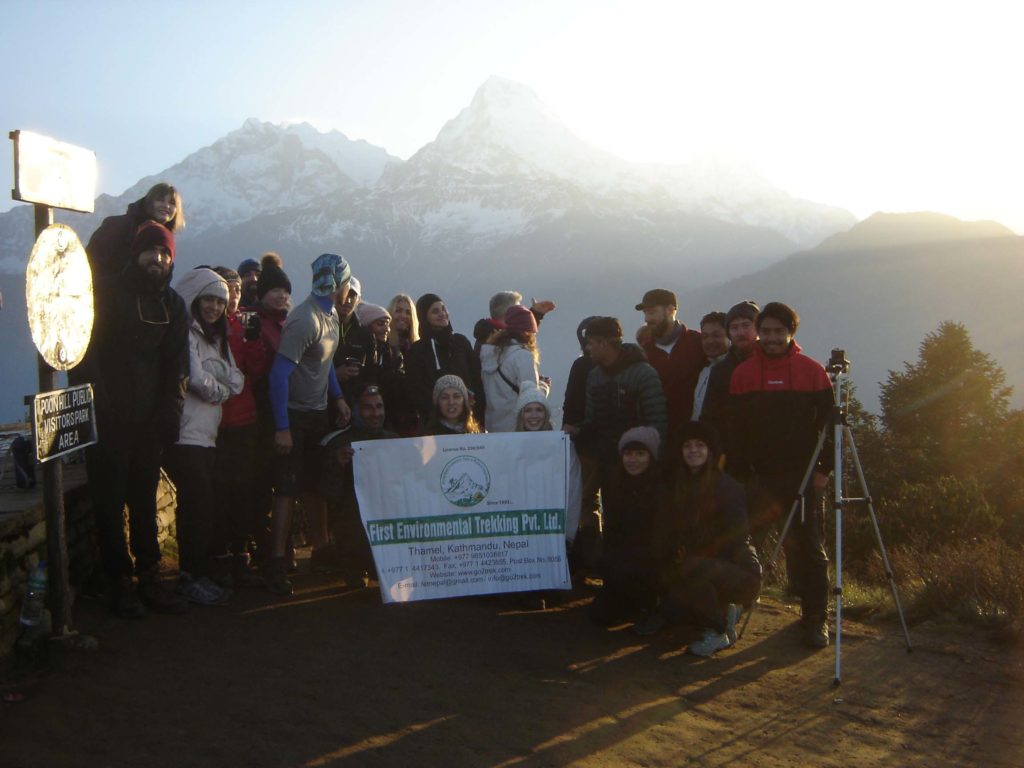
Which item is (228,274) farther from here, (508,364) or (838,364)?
(838,364)

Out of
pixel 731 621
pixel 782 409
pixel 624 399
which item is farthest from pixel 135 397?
pixel 782 409

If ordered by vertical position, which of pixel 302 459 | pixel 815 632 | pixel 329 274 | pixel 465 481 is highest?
pixel 329 274

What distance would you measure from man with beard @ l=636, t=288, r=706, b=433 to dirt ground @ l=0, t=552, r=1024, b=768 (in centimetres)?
186

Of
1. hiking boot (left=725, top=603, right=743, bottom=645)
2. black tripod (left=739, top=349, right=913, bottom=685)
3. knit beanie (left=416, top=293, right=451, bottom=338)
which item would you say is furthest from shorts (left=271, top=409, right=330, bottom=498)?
black tripod (left=739, top=349, right=913, bottom=685)

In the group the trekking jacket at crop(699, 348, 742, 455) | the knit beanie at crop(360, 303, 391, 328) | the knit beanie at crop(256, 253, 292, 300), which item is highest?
the knit beanie at crop(256, 253, 292, 300)

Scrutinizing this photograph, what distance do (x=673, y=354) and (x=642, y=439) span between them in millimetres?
1527

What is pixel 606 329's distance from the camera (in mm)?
6969

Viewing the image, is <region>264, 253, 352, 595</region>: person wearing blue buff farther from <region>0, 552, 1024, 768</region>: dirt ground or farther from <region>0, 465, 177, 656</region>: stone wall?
<region>0, 465, 177, 656</region>: stone wall

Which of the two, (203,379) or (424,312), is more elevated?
(424,312)

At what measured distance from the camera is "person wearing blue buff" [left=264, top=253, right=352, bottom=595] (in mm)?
6492

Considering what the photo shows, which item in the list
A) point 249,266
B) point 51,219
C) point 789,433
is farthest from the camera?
point 249,266

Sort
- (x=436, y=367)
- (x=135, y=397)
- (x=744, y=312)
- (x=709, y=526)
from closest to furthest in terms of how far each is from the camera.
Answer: (x=135, y=397) → (x=709, y=526) → (x=744, y=312) → (x=436, y=367)

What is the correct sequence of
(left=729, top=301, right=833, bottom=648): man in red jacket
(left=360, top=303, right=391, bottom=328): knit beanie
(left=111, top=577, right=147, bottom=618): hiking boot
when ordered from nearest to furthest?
(left=111, top=577, right=147, bottom=618): hiking boot < (left=729, top=301, right=833, bottom=648): man in red jacket < (left=360, top=303, right=391, bottom=328): knit beanie

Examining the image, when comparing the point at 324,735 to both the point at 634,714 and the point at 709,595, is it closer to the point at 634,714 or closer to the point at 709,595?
the point at 634,714
